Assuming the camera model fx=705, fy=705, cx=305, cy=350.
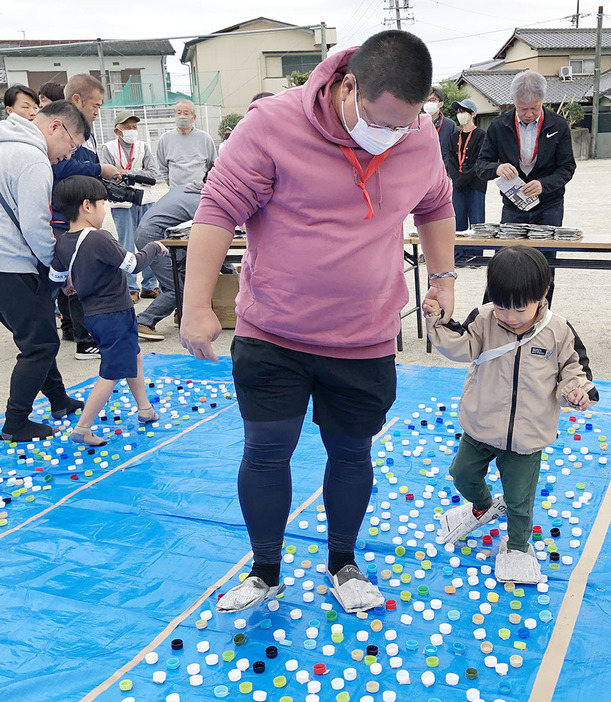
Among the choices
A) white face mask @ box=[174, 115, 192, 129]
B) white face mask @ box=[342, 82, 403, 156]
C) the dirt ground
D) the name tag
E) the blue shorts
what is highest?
white face mask @ box=[174, 115, 192, 129]

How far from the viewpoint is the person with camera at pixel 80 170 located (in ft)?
15.1

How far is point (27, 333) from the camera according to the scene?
3.83 metres

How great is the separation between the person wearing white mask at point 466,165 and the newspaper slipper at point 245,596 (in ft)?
21.3

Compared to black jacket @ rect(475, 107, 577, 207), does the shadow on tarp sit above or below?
below

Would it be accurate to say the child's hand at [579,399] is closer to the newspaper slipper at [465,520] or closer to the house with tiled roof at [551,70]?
the newspaper slipper at [465,520]

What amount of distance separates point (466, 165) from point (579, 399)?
6.47 meters

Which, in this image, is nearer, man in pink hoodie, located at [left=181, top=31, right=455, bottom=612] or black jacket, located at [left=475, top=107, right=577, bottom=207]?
man in pink hoodie, located at [left=181, top=31, right=455, bottom=612]

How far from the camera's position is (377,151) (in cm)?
180

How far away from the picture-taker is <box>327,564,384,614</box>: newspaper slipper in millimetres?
2240

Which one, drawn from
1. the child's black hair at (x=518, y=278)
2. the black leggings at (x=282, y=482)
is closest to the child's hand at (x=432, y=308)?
the child's black hair at (x=518, y=278)

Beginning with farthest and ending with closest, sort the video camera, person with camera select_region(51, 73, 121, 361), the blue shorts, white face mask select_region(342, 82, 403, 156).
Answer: the video camera
person with camera select_region(51, 73, 121, 361)
the blue shorts
white face mask select_region(342, 82, 403, 156)

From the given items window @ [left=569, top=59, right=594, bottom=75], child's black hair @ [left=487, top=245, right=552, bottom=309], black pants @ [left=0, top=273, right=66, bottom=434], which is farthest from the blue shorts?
window @ [left=569, top=59, right=594, bottom=75]

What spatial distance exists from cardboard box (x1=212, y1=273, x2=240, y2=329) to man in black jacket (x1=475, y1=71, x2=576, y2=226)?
2.26m

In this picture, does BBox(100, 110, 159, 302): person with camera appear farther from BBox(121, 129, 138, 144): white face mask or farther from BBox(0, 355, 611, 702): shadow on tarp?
BBox(0, 355, 611, 702): shadow on tarp
